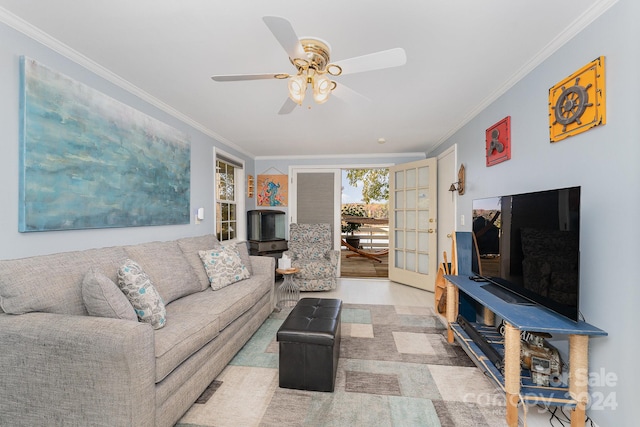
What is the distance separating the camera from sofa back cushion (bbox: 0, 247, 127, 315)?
53.4 inches

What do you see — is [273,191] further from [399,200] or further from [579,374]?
[579,374]

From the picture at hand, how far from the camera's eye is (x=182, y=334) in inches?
63.6

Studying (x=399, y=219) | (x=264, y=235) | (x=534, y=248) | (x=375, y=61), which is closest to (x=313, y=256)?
(x=264, y=235)

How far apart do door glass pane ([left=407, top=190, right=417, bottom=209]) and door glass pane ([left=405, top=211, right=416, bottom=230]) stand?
0.10 m

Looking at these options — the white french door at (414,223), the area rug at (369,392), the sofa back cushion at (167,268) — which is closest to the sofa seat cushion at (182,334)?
the sofa back cushion at (167,268)

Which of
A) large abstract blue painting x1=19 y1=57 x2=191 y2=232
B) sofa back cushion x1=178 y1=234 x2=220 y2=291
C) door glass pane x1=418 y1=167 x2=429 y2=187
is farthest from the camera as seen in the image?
door glass pane x1=418 y1=167 x2=429 y2=187

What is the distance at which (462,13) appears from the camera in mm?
1476

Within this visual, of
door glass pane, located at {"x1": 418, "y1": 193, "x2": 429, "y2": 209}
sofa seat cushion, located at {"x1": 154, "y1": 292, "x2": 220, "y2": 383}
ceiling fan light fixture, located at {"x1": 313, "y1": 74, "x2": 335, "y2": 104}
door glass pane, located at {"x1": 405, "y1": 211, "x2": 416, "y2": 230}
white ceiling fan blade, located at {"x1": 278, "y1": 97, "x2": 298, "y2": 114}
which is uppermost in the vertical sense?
white ceiling fan blade, located at {"x1": 278, "y1": 97, "x2": 298, "y2": 114}

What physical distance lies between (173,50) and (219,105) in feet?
3.15

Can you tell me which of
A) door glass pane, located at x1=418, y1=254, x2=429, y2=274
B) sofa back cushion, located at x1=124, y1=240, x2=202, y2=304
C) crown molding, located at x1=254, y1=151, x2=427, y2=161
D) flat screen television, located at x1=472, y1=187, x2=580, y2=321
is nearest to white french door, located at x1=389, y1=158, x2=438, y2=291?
door glass pane, located at x1=418, y1=254, x2=429, y2=274

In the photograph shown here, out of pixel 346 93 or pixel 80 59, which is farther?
pixel 80 59

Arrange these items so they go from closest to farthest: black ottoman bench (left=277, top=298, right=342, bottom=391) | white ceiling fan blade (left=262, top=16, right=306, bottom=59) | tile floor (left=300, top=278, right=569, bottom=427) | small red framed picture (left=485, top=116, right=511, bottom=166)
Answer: white ceiling fan blade (left=262, top=16, right=306, bottom=59) < black ottoman bench (left=277, top=298, right=342, bottom=391) < small red framed picture (left=485, top=116, right=511, bottom=166) < tile floor (left=300, top=278, right=569, bottom=427)

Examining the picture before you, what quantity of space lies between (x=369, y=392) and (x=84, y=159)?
8.38 feet

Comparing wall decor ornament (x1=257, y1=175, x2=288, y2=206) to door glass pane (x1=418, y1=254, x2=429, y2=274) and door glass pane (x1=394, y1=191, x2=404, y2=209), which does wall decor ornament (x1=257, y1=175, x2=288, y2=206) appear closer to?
door glass pane (x1=394, y1=191, x2=404, y2=209)
